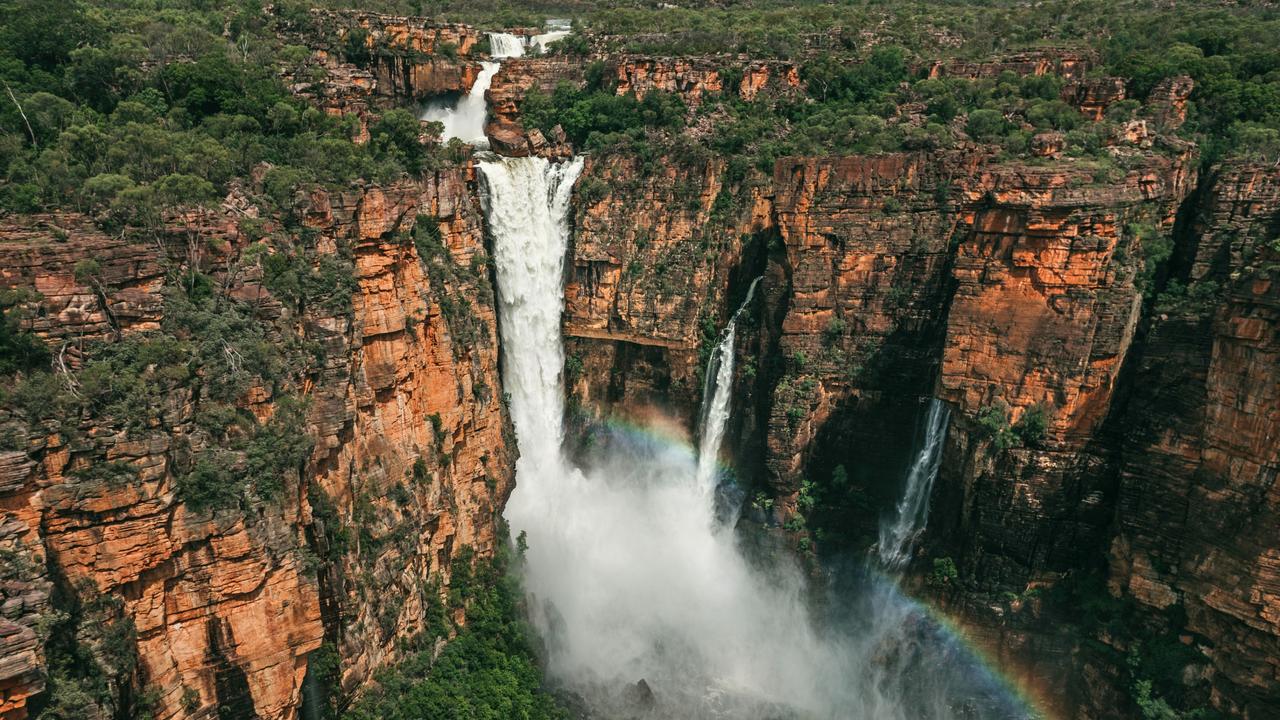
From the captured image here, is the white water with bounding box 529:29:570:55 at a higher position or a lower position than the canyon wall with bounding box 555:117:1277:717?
higher

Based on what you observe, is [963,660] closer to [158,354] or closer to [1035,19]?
[158,354]

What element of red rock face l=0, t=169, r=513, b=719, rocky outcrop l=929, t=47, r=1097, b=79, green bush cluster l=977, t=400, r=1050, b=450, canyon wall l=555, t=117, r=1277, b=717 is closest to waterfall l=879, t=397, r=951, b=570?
canyon wall l=555, t=117, r=1277, b=717

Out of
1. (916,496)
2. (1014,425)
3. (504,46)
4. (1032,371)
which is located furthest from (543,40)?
(1014,425)

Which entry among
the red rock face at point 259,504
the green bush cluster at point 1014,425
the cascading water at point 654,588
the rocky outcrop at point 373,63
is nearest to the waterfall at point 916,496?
the cascading water at point 654,588

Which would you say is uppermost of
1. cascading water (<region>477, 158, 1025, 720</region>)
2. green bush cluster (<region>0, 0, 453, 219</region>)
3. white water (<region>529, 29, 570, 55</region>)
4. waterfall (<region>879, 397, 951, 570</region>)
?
white water (<region>529, 29, 570, 55</region>)

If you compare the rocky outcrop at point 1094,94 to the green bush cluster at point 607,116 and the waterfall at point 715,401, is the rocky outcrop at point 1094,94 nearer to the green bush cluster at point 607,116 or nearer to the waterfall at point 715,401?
the waterfall at point 715,401

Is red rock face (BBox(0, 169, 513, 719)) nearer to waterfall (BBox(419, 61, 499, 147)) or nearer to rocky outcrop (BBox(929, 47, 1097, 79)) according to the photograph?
waterfall (BBox(419, 61, 499, 147))

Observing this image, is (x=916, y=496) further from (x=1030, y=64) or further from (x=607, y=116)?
(x=607, y=116)
